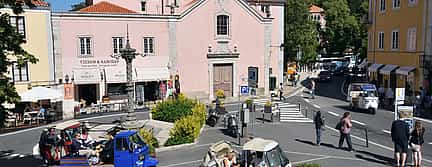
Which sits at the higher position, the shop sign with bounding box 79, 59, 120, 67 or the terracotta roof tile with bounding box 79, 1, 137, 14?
the terracotta roof tile with bounding box 79, 1, 137, 14

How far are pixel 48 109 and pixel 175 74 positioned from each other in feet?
37.8

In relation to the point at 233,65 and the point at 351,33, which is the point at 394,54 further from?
the point at 351,33

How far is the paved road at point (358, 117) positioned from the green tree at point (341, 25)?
25742 mm

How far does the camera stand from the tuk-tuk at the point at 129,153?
15.1 meters

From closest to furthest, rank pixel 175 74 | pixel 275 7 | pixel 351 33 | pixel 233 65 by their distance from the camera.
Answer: pixel 175 74 → pixel 233 65 → pixel 275 7 → pixel 351 33

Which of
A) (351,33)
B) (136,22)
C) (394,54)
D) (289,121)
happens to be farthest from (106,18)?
(351,33)

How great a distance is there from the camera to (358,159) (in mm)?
16234

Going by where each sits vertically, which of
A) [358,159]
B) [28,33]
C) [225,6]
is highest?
[225,6]

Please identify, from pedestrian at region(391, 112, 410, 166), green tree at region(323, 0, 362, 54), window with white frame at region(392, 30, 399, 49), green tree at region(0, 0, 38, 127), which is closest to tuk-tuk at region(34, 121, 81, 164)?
green tree at region(0, 0, 38, 127)

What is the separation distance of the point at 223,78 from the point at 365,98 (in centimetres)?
1439

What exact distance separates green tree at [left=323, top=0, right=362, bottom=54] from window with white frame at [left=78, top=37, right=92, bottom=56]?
153ft

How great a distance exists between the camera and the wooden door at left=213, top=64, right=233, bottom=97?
38.6 meters

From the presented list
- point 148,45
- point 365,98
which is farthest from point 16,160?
point 365,98

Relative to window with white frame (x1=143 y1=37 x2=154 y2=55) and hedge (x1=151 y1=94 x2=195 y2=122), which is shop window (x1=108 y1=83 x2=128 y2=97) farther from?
hedge (x1=151 y1=94 x2=195 y2=122)
